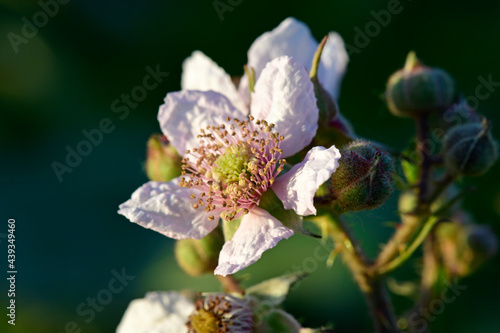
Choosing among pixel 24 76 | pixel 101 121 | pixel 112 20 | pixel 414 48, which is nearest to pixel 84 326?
pixel 101 121

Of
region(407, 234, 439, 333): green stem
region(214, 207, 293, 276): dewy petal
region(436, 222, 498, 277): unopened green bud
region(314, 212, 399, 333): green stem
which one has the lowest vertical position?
region(436, 222, 498, 277): unopened green bud

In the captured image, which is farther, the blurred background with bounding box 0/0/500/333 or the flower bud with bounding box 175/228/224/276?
the blurred background with bounding box 0/0/500/333

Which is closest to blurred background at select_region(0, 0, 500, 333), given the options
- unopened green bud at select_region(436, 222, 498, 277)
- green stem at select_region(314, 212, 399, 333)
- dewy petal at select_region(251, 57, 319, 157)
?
unopened green bud at select_region(436, 222, 498, 277)

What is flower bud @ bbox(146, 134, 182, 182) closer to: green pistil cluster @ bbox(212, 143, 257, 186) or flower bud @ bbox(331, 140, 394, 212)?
green pistil cluster @ bbox(212, 143, 257, 186)

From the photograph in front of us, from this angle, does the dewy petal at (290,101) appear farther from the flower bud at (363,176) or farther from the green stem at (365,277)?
the green stem at (365,277)

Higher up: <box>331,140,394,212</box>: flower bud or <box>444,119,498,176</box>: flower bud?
<box>331,140,394,212</box>: flower bud
